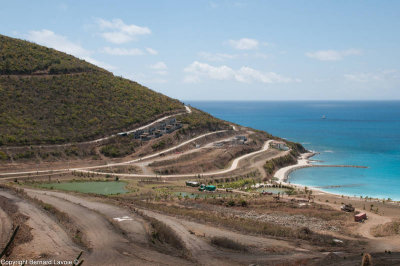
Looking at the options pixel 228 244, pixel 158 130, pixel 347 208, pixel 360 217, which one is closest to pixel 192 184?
pixel 347 208

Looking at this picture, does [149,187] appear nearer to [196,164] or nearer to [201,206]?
[201,206]

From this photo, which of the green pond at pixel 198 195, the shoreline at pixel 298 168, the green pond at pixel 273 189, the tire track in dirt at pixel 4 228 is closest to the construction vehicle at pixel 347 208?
the shoreline at pixel 298 168

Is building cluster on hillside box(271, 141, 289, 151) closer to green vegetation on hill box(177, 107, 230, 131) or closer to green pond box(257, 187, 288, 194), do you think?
green vegetation on hill box(177, 107, 230, 131)

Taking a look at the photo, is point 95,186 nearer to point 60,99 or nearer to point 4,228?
point 4,228

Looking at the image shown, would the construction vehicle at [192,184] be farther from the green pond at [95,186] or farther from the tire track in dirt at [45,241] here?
the tire track in dirt at [45,241]

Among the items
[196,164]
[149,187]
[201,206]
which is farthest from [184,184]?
[201,206]

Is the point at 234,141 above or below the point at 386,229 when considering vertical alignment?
above

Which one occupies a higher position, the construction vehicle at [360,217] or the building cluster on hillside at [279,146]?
the building cluster on hillside at [279,146]

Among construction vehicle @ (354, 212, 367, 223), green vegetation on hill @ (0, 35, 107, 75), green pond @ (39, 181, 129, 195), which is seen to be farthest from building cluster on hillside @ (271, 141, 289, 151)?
construction vehicle @ (354, 212, 367, 223)
